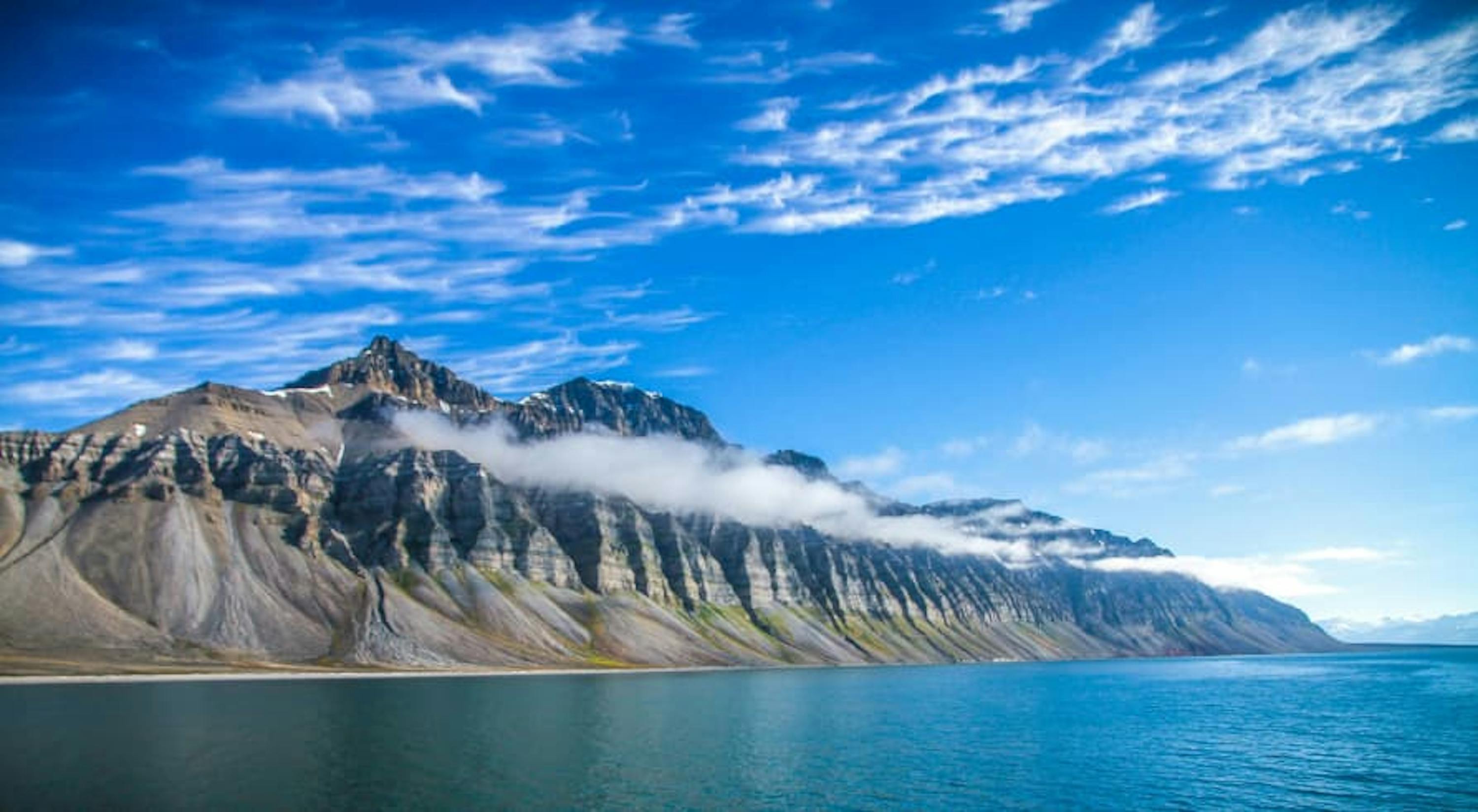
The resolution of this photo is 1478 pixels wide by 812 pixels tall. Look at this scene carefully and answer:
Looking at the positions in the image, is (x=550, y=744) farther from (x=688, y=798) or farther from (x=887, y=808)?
(x=887, y=808)

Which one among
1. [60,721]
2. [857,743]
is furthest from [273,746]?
[857,743]

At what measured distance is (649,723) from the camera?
108 metres

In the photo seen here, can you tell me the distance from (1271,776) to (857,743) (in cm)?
3711

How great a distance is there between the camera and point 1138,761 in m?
81.7

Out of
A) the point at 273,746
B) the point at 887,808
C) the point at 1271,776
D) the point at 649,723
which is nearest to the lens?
the point at 887,808

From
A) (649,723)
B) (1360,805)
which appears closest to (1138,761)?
(1360,805)

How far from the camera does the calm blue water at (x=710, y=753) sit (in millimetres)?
61719

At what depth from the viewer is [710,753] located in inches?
3292

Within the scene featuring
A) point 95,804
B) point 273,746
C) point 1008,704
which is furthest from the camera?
point 1008,704

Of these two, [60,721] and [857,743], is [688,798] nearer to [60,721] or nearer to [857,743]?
[857,743]

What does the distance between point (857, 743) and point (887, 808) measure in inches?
1347

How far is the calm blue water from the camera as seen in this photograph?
2430 inches

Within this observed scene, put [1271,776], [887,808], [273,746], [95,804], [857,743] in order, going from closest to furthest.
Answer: [95,804] < [887,808] < [1271,776] < [273,746] < [857,743]

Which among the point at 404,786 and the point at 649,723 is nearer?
the point at 404,786
